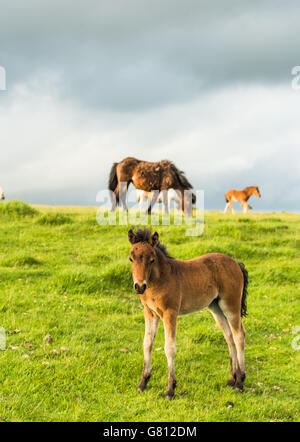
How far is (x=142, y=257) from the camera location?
281 inches

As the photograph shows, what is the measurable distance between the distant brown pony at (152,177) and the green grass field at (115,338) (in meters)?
3.44

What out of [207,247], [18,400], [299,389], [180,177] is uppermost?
[180,177]

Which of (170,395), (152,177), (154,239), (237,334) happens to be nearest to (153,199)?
(152,177)

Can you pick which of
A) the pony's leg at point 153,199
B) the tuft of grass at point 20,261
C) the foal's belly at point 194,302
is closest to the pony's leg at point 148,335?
the foal's belly at point 194,302

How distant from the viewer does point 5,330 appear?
34.2 ft

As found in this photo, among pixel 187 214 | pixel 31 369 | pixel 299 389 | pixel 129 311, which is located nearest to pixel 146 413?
pixel 31 369

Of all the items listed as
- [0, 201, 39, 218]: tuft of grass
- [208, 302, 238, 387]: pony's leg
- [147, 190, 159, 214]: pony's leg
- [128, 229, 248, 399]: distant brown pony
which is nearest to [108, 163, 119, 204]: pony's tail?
[147, 190, 159, 214]: pony's leg

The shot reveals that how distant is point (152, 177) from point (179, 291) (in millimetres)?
15778

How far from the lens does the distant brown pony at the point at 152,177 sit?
2327 cm

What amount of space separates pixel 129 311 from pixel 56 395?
16.8 ft

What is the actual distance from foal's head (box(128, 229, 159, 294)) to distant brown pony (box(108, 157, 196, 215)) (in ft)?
51.6

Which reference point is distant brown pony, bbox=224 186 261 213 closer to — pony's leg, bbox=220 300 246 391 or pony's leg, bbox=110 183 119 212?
pony's leg, bbox=110 183 119 212
